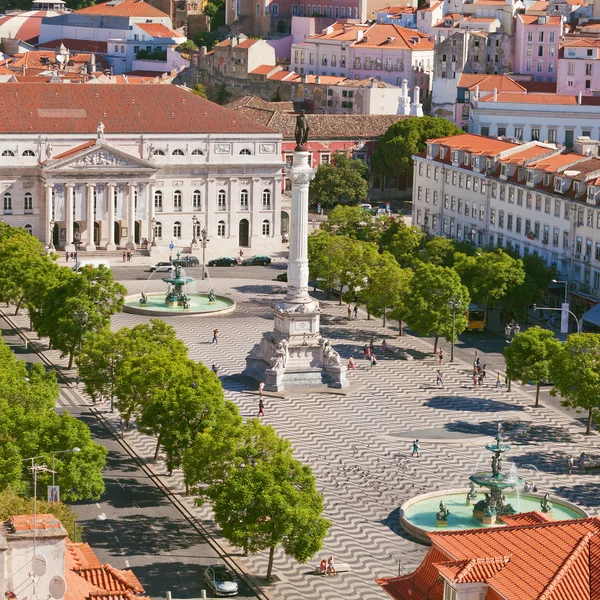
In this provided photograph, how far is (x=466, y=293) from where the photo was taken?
12569 centimetres

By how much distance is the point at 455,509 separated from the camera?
88.3 m

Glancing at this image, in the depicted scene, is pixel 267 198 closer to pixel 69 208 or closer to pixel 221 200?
pixel 221 200

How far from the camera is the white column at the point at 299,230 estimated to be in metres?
115

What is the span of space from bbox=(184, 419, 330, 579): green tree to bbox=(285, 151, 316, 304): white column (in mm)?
34627

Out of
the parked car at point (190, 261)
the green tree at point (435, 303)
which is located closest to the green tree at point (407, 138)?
the parked car at point (190, 261)

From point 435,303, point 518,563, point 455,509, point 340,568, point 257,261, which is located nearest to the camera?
Result: point 518,563

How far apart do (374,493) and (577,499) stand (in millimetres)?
10043

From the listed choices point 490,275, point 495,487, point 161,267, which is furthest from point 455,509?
point 161,267

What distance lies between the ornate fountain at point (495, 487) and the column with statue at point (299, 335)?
2882 centimetres

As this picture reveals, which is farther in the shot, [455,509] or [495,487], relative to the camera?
[455,509]

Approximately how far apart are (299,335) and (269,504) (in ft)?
126

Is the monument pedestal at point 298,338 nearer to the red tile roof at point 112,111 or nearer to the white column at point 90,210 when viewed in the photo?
the white column at point 90,210

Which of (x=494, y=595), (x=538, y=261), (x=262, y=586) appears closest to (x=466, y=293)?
(x=538, y=261)

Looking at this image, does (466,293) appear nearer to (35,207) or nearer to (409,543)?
(409,543)
